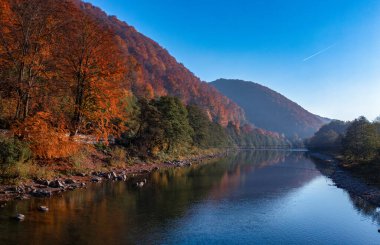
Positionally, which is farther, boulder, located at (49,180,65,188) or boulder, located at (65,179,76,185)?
boulder, located at (65,179,76,185)

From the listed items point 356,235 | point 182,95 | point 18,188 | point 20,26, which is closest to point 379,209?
point 356,235

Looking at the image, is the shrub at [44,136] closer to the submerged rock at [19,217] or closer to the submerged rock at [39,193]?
the submerged rock at [39,193]

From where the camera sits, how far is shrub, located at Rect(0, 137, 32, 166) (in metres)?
26.4

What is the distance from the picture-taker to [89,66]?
3772cm

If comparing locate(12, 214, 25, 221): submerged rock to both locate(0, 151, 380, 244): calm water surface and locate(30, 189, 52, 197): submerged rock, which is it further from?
locate(30, 189, 52, 197): submerged rock

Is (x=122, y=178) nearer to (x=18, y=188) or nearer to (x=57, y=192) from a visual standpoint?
(x=57, y=192)

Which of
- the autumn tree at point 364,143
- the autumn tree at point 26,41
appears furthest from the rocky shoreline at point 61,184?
the autumn tree at point 364,143

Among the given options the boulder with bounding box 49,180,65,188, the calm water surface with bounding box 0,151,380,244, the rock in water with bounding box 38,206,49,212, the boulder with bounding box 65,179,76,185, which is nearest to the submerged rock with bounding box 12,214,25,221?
the calm water surface with bounding box 0,151,380,244

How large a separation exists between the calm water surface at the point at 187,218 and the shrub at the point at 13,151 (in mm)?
4828

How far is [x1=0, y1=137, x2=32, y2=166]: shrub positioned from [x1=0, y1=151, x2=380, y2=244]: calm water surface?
190 inches

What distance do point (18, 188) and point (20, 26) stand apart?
15.7 metres

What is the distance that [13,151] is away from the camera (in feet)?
88.8

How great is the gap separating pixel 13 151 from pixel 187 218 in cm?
1609

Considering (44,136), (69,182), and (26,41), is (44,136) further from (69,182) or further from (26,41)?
(26,41)
